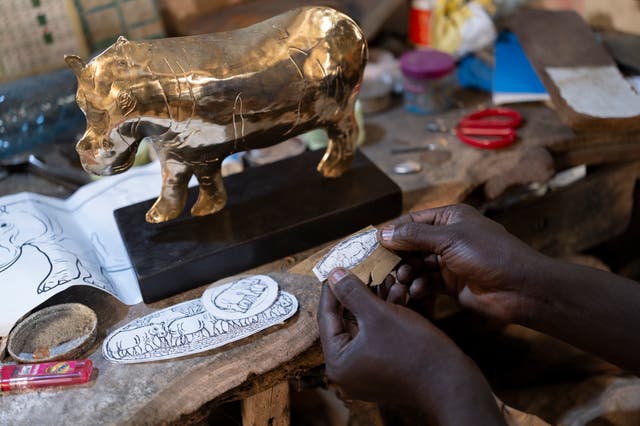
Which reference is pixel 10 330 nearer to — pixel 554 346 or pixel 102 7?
pixel 102 7

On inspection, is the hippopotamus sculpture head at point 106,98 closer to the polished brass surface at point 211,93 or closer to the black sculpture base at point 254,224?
the polished brass surface at point 211,93

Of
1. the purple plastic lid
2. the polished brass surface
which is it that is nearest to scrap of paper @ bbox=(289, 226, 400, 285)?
the polished brass surface

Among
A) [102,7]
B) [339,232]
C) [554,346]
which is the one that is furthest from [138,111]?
[554,346]

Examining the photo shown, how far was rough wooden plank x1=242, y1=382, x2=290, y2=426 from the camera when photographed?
2.95 feet

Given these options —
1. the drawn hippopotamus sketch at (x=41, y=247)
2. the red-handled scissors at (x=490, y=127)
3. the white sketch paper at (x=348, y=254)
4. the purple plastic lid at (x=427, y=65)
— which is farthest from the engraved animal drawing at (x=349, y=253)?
the purple plastic lid at (x=427, y=65)

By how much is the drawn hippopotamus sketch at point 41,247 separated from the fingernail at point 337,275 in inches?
14.5

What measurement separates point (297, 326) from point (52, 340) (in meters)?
0.36

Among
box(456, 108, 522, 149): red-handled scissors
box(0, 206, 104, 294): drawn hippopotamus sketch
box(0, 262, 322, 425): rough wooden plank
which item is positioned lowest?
box(0, 262, 322, 425): rough wooden plank

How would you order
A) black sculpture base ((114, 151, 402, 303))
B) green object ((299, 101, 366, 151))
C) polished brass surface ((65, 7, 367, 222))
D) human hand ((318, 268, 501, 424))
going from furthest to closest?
green object ((299, 101, 366, 151)), black sculpture base ((114, 151, 402, 303)), polished brass surface ((65, 7, 367, 222)), human hand ((318, 268, 501, 424))

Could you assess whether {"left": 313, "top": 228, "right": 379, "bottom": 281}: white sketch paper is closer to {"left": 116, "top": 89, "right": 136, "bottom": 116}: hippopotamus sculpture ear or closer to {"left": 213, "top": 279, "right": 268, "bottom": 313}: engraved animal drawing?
{"left": 213, "top": 279, "right": 268, "bottom": 313}: engraved animal drawing

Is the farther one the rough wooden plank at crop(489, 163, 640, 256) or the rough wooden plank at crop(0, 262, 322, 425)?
the rough wooden plank at crop(489, 163, 640, 256)

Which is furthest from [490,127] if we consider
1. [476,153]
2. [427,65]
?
[427,65]

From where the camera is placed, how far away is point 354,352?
773 millimetres

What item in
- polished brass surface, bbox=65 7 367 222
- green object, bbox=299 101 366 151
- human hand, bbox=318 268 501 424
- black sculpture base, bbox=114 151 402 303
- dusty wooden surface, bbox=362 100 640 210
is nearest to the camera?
human hand, bbox=318 268 501 424
